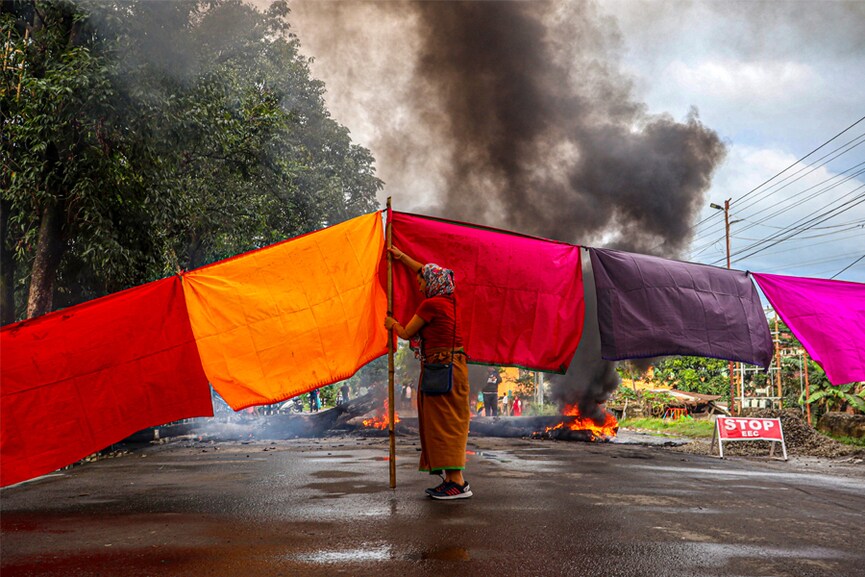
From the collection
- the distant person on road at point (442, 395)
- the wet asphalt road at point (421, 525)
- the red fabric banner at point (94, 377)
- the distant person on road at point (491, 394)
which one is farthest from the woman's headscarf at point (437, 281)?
the distant person on road at point (491, 394)

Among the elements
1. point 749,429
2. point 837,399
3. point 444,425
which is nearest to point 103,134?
point 444,425

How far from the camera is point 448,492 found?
19.0ft

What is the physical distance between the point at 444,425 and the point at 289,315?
172cm

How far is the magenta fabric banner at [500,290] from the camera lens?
6758 millimetres

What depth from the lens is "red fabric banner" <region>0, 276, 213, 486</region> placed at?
5.53 meters

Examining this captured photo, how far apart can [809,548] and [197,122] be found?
10.3m

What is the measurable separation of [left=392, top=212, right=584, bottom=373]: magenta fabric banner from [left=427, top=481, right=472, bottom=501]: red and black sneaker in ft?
4.37

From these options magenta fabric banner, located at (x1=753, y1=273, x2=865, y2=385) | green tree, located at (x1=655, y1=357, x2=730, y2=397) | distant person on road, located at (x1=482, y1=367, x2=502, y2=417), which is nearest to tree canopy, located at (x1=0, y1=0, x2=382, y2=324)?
magenta fabric banner, located at (x1=753, y1=273, x2=865, y2=385)

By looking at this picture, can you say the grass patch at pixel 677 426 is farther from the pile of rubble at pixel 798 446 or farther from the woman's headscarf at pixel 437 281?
the woman's headscarf at pixel 437 281

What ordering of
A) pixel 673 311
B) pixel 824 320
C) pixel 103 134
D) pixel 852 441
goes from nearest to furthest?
pixel 673 311 → pixel 824 320 → pixel 103 134 → pixel 852 441

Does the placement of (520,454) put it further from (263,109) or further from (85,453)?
(263,109)

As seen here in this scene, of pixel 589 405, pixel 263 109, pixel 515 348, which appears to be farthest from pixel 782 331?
pixel 515 348

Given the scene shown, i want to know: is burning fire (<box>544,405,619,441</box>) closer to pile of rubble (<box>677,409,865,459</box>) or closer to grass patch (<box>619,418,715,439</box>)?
pile of rubble (<box>677,409,865,459</box>)

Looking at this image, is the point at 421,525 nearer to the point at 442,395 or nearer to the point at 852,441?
the point at 442,395
